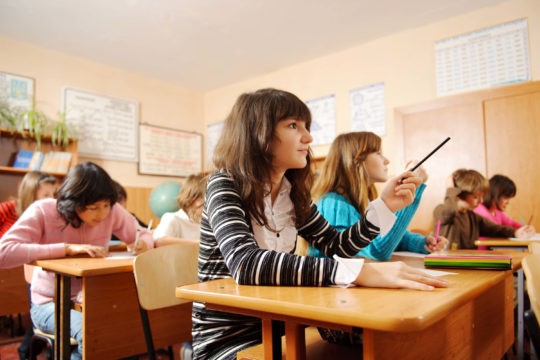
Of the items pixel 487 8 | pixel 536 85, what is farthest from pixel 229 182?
pixel 487 8

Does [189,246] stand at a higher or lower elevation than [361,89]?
lower

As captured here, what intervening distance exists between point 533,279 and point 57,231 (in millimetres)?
1844

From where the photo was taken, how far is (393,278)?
77 centimetres

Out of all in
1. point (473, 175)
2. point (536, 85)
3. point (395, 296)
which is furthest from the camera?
point (536, 85)

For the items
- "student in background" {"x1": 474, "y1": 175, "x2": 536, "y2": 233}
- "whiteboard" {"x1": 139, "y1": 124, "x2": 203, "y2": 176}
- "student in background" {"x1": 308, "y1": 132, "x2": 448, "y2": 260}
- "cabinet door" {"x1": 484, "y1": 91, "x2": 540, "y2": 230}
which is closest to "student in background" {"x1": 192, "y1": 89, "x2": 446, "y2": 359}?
"student in background" {"x1": 308, "y1": 132, "x2": 448, "y2": 260}

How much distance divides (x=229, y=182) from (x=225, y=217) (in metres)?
0.12

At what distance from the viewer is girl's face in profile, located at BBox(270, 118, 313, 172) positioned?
3.68 feet

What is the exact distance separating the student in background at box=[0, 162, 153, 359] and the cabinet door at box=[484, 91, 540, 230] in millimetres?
3284

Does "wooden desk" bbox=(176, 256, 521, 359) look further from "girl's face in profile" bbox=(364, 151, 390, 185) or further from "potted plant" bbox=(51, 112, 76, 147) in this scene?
"potted plant" bbox=(51, 112, 76, 147)

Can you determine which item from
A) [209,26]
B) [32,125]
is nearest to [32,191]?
[32,125]

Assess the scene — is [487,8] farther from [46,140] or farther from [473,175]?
[46,140]

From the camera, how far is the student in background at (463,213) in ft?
9.39

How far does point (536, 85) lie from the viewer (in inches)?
132

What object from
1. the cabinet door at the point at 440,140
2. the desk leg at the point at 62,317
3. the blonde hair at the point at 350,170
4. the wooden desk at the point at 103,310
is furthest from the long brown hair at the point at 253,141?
the cabinet door at the point at 440,140
